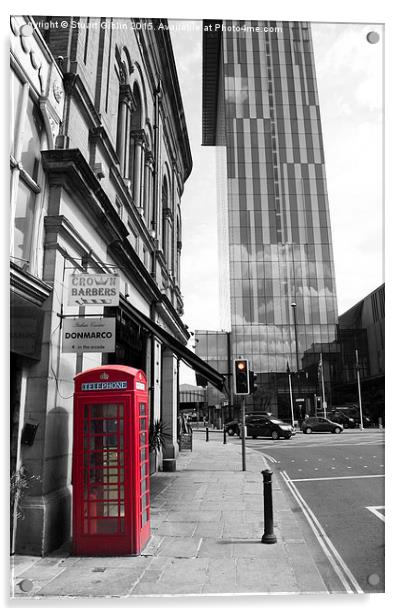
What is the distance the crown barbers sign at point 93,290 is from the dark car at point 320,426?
1128 inches

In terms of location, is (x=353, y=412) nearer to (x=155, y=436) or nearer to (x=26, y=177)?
(x=155, y=436)

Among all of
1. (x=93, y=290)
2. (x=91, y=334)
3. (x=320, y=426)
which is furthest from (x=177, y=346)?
(x=320, y=426)

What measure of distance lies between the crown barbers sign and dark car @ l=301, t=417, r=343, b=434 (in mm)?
28651

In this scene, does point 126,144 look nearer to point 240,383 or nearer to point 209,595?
point 240,383

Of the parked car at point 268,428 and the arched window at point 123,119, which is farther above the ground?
the arched window at point 123,119

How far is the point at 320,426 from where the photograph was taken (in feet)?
107

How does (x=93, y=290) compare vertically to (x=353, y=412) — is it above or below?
above

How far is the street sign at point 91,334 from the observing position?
6.06 m

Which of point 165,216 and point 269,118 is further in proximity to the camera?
point 165,216

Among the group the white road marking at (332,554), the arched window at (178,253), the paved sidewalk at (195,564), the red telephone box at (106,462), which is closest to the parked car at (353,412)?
the arched window at (178,253)

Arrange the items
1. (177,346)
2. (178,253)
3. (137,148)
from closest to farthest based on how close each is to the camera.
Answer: (177,346)
(137,148)
(178,253)

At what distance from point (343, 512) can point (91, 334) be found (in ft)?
17.6

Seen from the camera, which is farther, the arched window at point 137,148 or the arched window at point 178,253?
the arched window at point 178,253

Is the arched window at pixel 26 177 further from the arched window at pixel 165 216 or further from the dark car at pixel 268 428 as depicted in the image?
the dark car at pixel 268 428
